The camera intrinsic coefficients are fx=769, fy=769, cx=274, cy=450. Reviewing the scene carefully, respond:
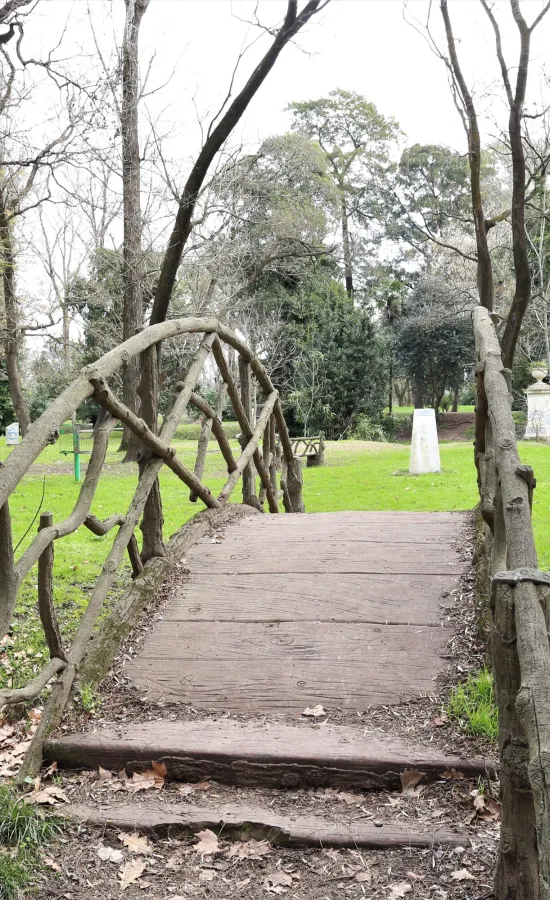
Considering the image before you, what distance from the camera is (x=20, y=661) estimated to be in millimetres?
4406

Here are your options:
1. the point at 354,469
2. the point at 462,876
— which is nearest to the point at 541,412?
the point at 354,469

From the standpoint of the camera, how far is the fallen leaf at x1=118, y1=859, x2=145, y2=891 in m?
2.31

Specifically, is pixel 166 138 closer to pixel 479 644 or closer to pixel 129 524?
pixel 129 524

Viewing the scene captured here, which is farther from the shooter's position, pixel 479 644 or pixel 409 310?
pixel 409 310

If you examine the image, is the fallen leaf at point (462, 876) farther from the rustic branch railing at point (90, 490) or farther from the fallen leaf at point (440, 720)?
the rustic branch railing at point (90, 490)

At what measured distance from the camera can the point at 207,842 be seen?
2459 mm

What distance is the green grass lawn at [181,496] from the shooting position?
5699 mm

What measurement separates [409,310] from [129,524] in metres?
28.0

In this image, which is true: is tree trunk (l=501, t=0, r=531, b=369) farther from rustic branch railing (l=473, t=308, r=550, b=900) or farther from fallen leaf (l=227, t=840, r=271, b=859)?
fallen leaf (l=227, t=840, r=271, b=859)

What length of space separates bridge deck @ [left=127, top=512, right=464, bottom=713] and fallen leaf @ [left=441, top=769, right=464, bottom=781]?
0.48m

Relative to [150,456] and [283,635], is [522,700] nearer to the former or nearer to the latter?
[283,635]

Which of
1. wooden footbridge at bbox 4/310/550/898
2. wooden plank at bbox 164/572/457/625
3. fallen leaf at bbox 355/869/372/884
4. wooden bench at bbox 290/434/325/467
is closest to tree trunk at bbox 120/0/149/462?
wooden bench at bbox 290/434/325/467

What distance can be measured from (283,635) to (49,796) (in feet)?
4.02

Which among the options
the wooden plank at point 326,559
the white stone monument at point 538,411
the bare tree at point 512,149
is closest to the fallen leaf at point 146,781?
the wooden plank at point 326,559
